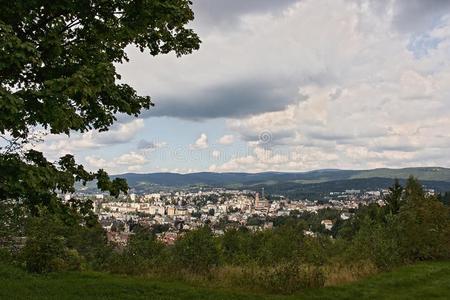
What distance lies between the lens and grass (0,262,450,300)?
13.5 m

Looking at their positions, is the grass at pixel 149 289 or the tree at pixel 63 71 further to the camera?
the grass at pixel 149 289

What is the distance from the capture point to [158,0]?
9133 millimetres

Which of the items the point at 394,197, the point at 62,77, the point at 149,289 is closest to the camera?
the point at 62,77

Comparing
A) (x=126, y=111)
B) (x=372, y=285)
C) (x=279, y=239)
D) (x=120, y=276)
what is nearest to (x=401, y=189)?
(x=279, y=239)

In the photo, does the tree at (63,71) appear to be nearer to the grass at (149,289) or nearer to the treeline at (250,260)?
the treeline at (250,260)

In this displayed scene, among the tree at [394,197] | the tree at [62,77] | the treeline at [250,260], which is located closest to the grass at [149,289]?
the treeline at [250,260]

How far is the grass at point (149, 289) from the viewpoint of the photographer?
13.5 meters

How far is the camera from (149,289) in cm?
1473

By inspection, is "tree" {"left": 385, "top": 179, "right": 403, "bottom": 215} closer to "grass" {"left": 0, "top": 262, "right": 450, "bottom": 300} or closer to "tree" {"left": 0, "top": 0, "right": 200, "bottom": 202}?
"grass" {"left": 0, "top": 262, "right": 450, "bottom": 300}

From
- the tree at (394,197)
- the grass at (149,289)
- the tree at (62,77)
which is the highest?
the tree at (62,77)

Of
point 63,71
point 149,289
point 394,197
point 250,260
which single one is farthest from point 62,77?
point 394,197

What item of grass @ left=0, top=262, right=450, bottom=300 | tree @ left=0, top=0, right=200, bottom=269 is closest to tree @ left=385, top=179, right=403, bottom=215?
grass @ left=0, top=262, right=450, bottom=300

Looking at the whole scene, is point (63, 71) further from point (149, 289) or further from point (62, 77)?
point (149, 289)

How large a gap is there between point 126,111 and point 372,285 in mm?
11955
